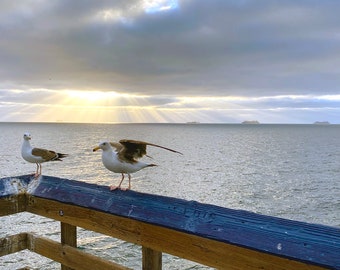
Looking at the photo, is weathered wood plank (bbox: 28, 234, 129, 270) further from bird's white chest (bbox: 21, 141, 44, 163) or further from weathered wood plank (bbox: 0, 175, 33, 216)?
bird's white chest (bbox: 21, 141, 44, 163)

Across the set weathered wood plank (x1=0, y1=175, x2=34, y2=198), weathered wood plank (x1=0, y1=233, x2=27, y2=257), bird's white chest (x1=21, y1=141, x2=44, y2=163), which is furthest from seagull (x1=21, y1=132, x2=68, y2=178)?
weathered wood plank (x1=0, y1=233, x2=27, y2=257)

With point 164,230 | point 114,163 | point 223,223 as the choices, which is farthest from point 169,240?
point 114,163

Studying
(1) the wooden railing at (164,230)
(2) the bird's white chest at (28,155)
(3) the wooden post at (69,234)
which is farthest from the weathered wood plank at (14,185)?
(2) the bird's white chest at (28,155)

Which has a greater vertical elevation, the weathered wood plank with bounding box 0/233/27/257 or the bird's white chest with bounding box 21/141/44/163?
the bird's white chest with bounding box 21/141/44/163

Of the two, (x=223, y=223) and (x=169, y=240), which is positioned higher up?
(x=223, y=223)

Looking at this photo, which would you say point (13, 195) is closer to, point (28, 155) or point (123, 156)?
point (123, 156)

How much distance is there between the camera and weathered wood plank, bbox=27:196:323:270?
5.25 feet

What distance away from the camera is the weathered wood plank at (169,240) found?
1.60 meters

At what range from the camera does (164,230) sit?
1.91 meters

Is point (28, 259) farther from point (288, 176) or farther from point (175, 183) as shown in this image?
point (288, 176)

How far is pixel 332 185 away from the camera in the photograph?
2977 cm

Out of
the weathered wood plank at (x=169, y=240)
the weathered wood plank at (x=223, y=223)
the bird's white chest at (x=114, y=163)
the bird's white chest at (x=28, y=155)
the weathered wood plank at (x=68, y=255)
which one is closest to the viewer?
the weathered wood plank at (x=223, y=223)

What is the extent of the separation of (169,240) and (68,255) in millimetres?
917

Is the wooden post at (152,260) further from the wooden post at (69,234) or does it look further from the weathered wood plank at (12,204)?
the weathered wood plank at (12,204)
